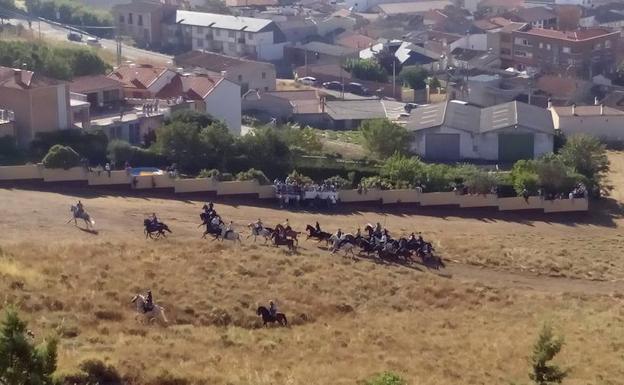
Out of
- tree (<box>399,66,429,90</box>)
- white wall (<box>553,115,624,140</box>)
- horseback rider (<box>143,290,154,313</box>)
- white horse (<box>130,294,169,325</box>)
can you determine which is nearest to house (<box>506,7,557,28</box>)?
tree (<box>399,66,429,90</box>)

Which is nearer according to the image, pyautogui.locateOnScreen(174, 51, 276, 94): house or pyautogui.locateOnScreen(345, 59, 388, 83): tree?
pyautogui.locateOnScreen(174, 51, 276, 94): house

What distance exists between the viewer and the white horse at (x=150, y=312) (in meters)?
25.7

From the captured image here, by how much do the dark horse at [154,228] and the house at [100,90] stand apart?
67.7 ft

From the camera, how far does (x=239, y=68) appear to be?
77.9 meters

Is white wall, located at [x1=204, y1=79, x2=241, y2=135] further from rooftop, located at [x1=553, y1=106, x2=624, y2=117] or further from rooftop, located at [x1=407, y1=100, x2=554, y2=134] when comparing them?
rooftop, located at [x1=553, y1=106, x2=624, y2=117]

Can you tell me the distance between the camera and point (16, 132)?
47094 mm

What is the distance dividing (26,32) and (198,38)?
14657 mm

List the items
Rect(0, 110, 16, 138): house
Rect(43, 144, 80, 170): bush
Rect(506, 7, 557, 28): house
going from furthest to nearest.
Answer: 1. Rect(506, 7, 557, 28): house
2. Rect(0, 110, 16, 138): house
3. Rect(43, 144, 80, 170): bush

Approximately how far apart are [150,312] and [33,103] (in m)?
23.5

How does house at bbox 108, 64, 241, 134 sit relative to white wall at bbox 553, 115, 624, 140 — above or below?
above

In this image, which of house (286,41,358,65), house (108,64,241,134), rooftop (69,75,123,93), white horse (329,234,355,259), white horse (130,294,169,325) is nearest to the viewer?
white horse (130,294,169,325)

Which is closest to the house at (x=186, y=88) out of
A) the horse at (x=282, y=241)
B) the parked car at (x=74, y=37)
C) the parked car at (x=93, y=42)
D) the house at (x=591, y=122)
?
the house at (x=591, y=122)

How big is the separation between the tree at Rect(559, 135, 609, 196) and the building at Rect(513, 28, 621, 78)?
36.2m

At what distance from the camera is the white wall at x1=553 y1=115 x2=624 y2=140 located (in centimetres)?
6744
